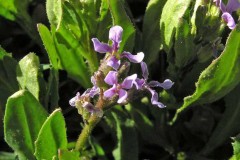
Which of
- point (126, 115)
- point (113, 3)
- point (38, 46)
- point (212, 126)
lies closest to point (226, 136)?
point (212, 126)

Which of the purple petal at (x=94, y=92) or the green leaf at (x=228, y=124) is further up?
the purple petal at (x=94, y=92)

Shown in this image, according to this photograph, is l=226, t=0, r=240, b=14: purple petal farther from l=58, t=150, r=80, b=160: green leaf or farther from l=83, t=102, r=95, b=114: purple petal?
l=58, t=150, r=80, b=160: green leaf

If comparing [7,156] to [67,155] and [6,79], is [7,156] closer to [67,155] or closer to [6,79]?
[6,79]

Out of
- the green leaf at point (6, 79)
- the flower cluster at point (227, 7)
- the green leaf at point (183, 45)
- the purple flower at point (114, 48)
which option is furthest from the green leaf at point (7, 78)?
the flower cluster at point (227, 7)

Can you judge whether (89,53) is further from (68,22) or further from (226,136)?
(226,136)

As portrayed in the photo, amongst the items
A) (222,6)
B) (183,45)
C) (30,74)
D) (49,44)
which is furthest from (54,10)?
(222,6)

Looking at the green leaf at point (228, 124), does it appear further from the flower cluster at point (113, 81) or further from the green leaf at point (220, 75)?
the flower cluster at point (113, 81)

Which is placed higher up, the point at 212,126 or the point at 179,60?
the point at 179,60
